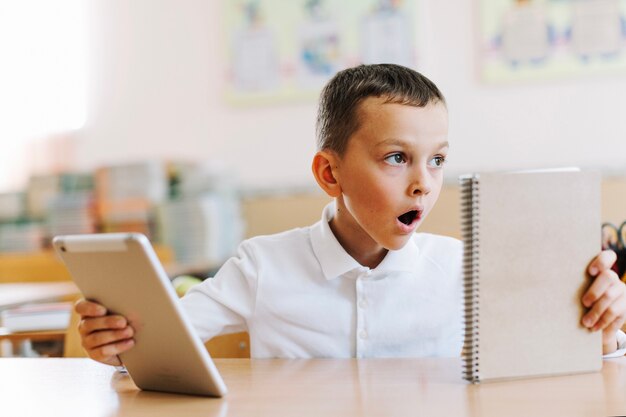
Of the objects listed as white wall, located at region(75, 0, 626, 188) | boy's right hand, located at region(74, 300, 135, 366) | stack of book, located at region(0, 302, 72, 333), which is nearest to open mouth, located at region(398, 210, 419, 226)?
boy's right hand, located at region(74, 300, 135, 366)

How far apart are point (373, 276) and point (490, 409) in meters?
0.49

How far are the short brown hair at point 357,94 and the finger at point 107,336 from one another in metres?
0.43

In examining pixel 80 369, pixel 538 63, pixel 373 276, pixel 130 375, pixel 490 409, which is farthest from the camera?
pixel 538 63

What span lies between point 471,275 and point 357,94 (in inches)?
15.7

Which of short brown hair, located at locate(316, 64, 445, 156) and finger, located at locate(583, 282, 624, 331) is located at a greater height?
short brown hair, located at locate(316, 64, 445, 156)

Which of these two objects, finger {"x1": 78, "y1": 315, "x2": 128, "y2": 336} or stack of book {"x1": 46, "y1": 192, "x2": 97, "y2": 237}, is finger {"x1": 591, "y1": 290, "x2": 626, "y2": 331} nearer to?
finger {"x1": 78, "y1": 315, "x2": 128, "y2": 336}

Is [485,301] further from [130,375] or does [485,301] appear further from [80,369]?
[80,369]

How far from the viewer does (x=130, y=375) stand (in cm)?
101

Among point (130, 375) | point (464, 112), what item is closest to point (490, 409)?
point (130, 375)

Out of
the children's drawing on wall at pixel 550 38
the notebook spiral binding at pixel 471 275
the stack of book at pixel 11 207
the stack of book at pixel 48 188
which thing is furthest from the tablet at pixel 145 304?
the stack of book at pixel 11 207

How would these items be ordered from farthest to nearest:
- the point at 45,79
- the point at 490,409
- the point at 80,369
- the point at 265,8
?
the point at 45,79
the point at 265,8
the point at 80,369
the point at 490,409

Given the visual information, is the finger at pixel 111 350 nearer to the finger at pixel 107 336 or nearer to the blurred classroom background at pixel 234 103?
the finger at pixel 107 336

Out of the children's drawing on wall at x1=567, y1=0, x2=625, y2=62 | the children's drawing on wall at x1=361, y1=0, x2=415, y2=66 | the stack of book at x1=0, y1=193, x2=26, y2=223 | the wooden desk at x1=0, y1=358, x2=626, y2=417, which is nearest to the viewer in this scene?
the wooden desk at x1=0, y1=358, x2=626, y2=417

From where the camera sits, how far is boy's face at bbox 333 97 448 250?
107cm
